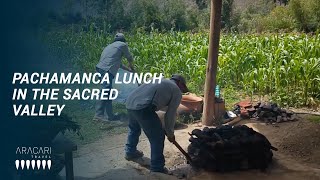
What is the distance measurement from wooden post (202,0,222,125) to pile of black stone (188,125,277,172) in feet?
5.90

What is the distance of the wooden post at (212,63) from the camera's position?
23.4 feet

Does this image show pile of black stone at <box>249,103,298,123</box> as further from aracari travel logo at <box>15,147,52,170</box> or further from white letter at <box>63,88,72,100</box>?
aracari travel logo at <box>15,147,52,170</box>

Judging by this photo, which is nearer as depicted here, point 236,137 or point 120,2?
point 236,137

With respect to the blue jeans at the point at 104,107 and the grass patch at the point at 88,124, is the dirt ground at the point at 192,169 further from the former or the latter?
the blue jeans at the point at 104,107

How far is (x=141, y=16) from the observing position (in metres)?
21.9

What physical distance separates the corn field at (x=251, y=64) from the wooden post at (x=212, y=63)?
7.44 ft

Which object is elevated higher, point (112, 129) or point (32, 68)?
point (32, 68)

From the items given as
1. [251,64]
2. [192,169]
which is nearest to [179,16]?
[251,64]

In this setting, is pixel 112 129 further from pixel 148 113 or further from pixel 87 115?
pixel 148 113

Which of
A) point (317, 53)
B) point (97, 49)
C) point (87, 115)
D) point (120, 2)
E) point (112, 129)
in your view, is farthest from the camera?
point (120, 2)

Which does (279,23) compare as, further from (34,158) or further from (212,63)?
(34,158)

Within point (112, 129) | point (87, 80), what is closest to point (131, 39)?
point (87, 80)

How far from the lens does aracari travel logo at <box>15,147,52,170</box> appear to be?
427 centimetres

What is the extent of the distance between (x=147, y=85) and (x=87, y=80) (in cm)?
521
